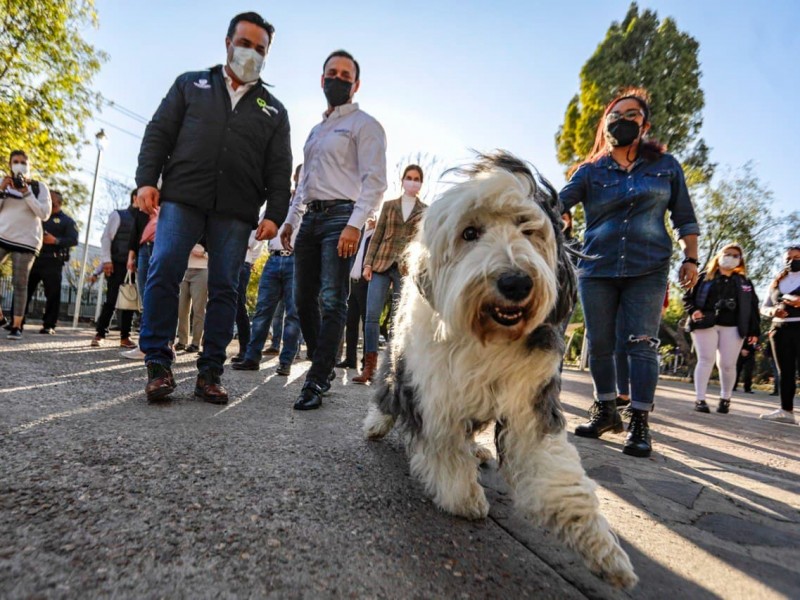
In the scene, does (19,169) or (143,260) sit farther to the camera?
(19,169)

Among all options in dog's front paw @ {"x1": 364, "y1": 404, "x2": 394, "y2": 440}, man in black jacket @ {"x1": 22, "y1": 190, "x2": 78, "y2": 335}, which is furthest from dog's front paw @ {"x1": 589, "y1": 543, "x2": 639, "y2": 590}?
man in black jacket @ {"x1": 22, "y1": 190, "x2": 78, "y2": 335}

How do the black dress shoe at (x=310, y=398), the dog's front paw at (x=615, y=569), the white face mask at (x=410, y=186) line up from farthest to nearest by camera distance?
the white face mask at (x=410, y=186)
the black dress shoe at (x=310, y=398)
the dog's front paw at (x=615, y=569)

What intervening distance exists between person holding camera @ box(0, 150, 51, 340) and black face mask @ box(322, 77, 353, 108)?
17.2ft

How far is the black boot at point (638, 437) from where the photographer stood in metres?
3.28

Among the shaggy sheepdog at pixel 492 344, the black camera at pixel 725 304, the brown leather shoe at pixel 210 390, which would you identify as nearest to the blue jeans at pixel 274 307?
the brown leather shoe at pixel 210 390

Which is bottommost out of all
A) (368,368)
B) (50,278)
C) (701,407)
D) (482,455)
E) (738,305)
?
(701,407)

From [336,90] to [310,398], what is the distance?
8.42ft

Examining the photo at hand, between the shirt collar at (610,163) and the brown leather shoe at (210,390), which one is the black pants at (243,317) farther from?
the shirt collar at (610,163)

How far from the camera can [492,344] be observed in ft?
6.47

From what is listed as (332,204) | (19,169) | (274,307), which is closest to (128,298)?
(274,307)

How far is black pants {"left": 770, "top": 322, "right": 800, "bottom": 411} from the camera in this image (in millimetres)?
6232

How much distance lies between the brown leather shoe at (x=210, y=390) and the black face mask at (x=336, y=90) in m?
2.46

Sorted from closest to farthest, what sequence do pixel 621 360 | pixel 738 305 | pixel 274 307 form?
pixel 621 360 < pixel 274 307 < pixel 738 305

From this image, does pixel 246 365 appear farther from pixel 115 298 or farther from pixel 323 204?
pixel 323 204
